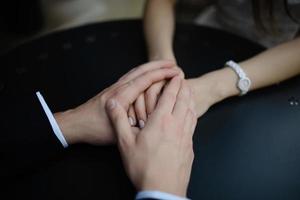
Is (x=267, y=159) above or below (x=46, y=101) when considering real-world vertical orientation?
below

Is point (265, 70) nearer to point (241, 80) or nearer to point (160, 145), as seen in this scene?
point (241, 80)

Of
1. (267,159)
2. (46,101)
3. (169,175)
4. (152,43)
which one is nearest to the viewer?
(169,175)

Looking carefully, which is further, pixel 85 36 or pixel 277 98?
pixel 85 36

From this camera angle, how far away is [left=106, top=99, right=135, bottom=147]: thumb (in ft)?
2.10

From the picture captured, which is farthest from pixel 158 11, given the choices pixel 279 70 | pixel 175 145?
pixel 175 145

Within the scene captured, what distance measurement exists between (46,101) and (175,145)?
13.4 inches

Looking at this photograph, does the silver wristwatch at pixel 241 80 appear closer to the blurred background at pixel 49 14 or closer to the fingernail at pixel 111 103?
the fingernail at pixel 111 103

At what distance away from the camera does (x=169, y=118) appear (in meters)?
0.67

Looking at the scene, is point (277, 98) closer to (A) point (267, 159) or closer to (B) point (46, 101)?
(A) point (267, 159)

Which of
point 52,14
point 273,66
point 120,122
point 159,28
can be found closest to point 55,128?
point 120,122

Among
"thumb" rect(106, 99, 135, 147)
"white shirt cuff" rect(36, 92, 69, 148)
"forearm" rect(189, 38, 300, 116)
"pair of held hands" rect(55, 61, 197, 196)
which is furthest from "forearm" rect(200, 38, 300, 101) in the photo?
"white shirt cuff" rect(36, 92, 69, 148)

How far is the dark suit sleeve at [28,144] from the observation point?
70cm

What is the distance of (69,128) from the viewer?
0.72 meters

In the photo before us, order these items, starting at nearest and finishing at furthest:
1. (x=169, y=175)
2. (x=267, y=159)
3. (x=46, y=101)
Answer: (x=169, y=175) < (x=267, y=159) < (x=46, y=101)
